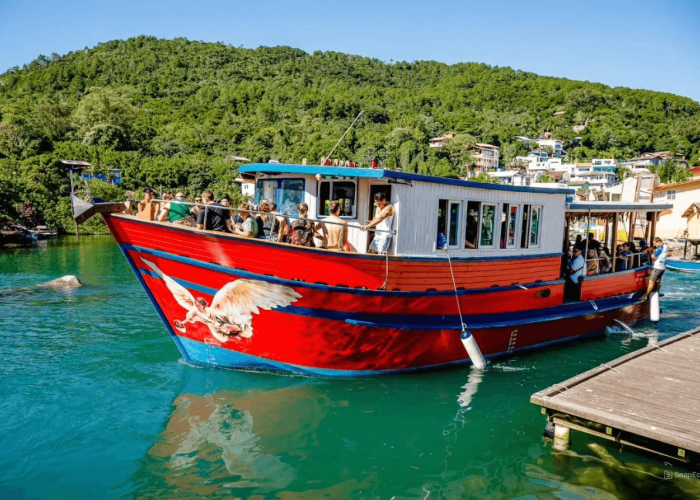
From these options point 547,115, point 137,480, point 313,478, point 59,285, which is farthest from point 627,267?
point 547,115

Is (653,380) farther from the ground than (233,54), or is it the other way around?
(233,54)

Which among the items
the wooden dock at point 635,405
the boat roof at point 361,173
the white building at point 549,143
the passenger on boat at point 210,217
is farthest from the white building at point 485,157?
the passenger on boat at point 210,217

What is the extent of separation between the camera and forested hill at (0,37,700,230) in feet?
173

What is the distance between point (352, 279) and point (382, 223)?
3.52 feet

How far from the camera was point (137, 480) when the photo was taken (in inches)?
239

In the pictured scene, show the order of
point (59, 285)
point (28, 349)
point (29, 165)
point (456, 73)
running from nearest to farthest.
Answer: point (28, 349) → point (59, 285) → point (29, 165) → point (456, 73)

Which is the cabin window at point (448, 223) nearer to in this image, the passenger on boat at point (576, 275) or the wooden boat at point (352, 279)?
the wooden boat at point (352, 279)

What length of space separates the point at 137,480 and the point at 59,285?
15075 millimetres

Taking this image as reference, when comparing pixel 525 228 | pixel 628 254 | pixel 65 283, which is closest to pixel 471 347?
pixel 525 228

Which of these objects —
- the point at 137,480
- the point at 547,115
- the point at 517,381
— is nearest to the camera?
the point at 137,480

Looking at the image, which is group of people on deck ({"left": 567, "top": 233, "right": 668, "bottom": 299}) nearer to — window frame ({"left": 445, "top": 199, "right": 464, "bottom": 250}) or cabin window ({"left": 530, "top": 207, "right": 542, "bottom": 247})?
cabin window ({"left": 530, "top": 207, "right": 542, "bottom": 247})

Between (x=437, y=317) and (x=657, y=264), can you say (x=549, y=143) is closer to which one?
(x=657, y=264)

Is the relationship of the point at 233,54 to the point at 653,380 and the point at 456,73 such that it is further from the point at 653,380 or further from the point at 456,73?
the point at 653,380

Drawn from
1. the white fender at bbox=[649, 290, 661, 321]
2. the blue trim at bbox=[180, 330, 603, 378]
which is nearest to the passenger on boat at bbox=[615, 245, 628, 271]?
the white fender at bbox=[649, 290, 661, 321]
